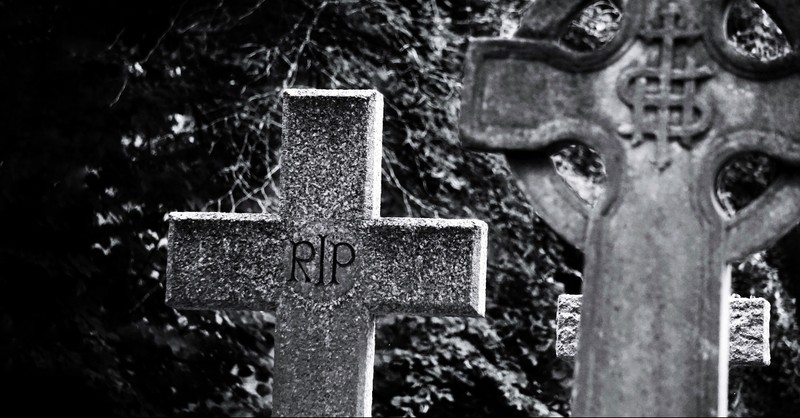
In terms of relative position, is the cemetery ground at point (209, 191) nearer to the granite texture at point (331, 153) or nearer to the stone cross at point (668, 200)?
the granite texture at point (331, 153)

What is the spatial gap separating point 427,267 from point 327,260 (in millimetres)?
386

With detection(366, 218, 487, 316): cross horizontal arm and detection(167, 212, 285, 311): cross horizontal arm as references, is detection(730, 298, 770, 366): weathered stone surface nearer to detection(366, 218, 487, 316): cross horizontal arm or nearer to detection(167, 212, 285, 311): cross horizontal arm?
detection(366, 218, 487, 316): cross horizontal arm

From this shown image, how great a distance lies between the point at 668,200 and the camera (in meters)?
4.18

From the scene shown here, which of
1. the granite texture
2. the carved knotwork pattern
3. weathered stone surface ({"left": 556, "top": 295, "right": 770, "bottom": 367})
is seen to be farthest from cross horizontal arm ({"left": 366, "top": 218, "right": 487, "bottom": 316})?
weathered stone surface ({"left": 556, "top": 295, "right": 770, "bottom": 367})

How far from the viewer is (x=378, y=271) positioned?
5512 millimetres

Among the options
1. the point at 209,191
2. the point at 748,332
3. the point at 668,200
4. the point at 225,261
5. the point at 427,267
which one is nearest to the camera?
the point at 668,200

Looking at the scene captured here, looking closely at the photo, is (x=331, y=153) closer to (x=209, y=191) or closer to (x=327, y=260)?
(x=327, y=260)

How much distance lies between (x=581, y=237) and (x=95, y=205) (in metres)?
5.38

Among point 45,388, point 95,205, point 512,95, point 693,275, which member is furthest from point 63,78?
point 693,275

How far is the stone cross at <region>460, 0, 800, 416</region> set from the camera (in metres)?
4.12

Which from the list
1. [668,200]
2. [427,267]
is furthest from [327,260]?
[668,200]

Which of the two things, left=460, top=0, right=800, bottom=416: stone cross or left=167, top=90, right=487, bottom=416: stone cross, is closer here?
left=460, top=0, right=800, bottom=416: stone cross

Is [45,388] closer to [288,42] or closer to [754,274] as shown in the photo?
[288,42]

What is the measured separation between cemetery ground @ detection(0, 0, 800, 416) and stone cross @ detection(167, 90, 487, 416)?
3.25 metres
